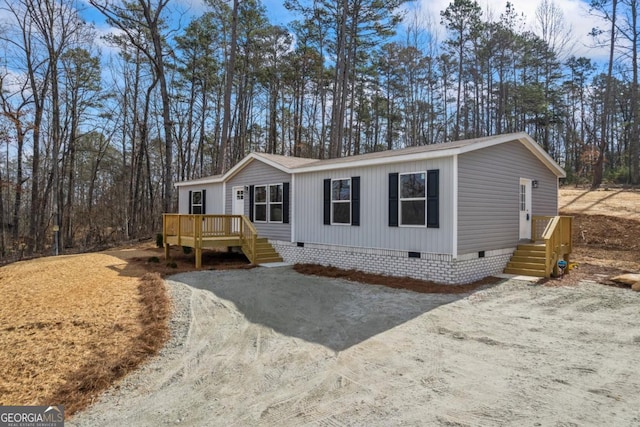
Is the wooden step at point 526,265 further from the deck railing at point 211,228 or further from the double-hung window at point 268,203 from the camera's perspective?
the deck railing at point 211,228

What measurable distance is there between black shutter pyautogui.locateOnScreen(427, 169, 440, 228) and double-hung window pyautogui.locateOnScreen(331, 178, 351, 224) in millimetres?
2399

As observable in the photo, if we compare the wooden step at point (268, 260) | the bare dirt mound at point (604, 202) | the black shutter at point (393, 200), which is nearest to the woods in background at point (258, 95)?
the bare dirt mound at point (604, 202)

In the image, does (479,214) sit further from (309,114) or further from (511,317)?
(309,114)

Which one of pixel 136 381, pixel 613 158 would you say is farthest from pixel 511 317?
pixel 613 158

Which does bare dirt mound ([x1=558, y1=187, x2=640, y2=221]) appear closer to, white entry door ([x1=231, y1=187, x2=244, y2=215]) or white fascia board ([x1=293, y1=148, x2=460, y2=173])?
white fascia board ([x1=293, y1=148, x2=460, y2=173])

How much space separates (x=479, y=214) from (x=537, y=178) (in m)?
3.61

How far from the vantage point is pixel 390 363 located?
4191 mm

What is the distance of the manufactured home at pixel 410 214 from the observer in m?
8.21

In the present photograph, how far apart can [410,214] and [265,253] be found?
16.8ft

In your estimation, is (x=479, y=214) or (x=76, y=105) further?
(x=76, y=105)

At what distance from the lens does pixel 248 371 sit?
165 inches

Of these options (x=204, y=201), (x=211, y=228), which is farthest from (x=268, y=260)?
(x=204, y=201)

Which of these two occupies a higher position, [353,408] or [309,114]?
[309,114]

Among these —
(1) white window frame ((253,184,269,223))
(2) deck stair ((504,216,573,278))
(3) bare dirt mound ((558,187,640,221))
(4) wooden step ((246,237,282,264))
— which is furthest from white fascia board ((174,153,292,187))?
(3) bare dirt mound ((558,187,640,221))
